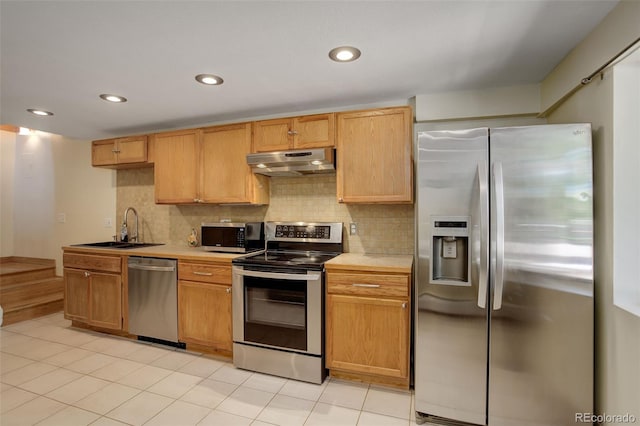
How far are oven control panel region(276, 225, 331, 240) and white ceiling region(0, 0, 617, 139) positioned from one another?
3.81 feet

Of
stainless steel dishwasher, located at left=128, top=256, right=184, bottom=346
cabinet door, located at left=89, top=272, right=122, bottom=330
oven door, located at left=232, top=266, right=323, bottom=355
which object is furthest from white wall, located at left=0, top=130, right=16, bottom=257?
oven door, located at left=232, top=266, right=323, bottom=355

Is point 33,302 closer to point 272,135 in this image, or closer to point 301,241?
point 301,241

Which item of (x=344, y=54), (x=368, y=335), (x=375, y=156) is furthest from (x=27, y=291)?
(x=344, y=54)

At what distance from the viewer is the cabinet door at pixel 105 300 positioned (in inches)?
123

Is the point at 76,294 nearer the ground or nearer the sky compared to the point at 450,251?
nearer the ground

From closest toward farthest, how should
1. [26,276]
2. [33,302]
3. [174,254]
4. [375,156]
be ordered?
[375,156] → [174,254] → [33,302] → [26,276]

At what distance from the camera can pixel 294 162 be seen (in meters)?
2.67

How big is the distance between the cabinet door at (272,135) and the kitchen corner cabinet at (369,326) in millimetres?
1259

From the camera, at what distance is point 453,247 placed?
196cm

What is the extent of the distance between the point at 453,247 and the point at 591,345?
33.8 inches

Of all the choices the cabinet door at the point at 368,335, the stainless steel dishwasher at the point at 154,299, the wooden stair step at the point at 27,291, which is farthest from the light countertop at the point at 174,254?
the wooden stair step at the point at 27,291

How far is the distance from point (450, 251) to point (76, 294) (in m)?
3.83

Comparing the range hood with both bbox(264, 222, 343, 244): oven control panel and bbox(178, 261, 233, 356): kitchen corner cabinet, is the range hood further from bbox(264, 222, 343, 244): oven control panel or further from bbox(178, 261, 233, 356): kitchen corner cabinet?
bbox(178, 261, 233, 356): kitchen corner cabinet

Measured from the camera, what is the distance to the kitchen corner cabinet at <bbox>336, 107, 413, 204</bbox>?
2461 millimetres
